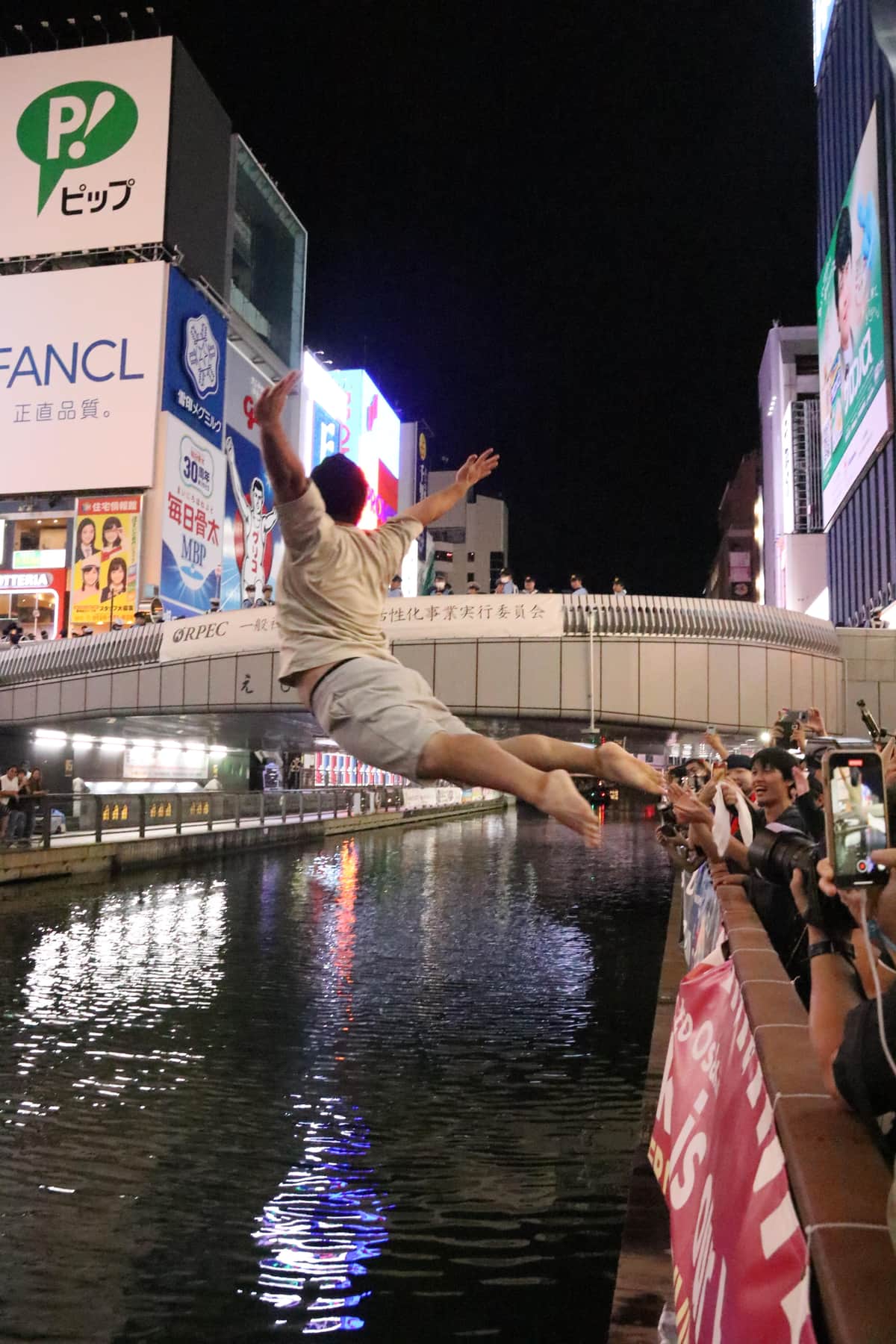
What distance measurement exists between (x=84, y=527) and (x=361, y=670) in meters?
41.4

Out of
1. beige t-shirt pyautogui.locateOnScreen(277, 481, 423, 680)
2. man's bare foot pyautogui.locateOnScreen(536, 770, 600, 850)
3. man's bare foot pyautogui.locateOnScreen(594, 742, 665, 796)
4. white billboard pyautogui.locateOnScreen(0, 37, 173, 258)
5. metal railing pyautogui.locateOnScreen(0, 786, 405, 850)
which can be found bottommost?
metal railing pyautogui.locateOnScreen(0, 786, 405, 850)

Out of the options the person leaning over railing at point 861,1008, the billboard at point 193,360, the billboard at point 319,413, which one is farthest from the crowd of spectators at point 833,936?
the billboard at point 319,413

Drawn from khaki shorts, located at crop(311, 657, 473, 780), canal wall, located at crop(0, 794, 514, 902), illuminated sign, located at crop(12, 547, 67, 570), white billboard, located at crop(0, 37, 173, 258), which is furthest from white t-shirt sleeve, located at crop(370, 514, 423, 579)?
white billboard, located at crop(0, 37, 173, 258)

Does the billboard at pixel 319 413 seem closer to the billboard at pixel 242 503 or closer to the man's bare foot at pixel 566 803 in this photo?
the billboard at pixel 242 503

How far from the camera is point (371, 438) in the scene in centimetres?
6562

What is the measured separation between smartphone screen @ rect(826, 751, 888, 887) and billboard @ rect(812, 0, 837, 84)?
60.2 metres

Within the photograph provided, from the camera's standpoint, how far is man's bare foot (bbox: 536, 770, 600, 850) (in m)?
3.87

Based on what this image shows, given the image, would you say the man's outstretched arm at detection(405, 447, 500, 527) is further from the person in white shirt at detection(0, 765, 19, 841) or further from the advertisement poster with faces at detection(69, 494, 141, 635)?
the advertisement poster with faces at detection(69, 494, 141, 635)

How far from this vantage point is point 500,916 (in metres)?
14.3

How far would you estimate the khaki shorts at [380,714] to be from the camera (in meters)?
4.02

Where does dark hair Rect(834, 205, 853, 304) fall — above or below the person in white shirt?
above

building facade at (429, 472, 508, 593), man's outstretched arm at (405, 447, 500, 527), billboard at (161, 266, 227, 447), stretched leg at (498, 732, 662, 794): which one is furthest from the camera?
building facade at (429, 472, 508, 593)

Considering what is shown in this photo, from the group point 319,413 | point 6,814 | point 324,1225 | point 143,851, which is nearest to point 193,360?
point 319,413

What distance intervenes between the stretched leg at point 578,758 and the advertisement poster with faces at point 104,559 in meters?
39.2
